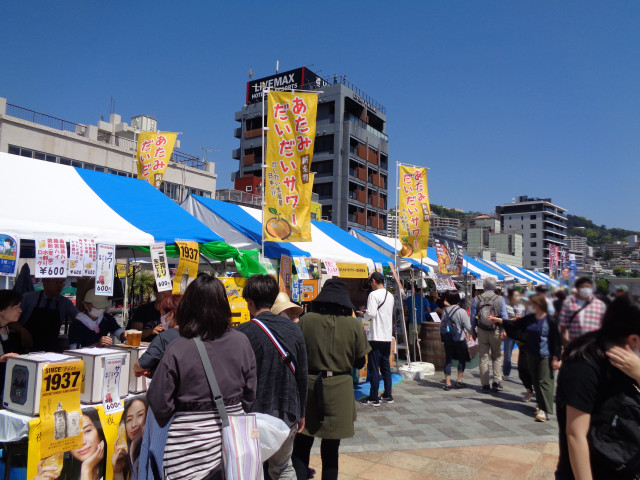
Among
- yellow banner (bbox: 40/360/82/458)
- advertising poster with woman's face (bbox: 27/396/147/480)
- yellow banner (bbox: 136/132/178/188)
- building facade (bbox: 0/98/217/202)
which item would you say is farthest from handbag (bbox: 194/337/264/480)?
building facade (bbox: 0/98/217/202)

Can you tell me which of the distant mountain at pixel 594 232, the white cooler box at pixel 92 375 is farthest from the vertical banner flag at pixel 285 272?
the distant mountain at pixel 594 232

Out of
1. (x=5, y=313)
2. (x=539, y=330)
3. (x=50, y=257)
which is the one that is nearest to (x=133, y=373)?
(x=5, y=313)

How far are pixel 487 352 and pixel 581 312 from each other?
741cm

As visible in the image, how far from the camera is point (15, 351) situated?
3.63 meters

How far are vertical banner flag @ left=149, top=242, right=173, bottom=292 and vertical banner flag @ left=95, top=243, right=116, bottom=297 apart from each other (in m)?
0.43

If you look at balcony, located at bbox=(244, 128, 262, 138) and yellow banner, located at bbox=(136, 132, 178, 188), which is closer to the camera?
yellow banner, located at bbox=(136, 132, 178, 188)

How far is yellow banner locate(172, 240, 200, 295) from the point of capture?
4.93 meters

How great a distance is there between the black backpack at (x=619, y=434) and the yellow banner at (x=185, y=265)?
422 cm

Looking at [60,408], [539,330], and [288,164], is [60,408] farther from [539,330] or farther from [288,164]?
[288,164]

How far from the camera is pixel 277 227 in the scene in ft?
22.2

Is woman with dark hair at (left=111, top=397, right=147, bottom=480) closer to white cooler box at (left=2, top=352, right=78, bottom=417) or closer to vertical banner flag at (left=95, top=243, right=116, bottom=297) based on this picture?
white cooler box at (left=2, top=352, right=78, bottom=417)

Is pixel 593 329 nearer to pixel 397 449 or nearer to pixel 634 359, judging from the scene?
pixel 634 359

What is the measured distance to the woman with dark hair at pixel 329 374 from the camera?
10.9 feet

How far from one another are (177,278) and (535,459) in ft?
13.8
